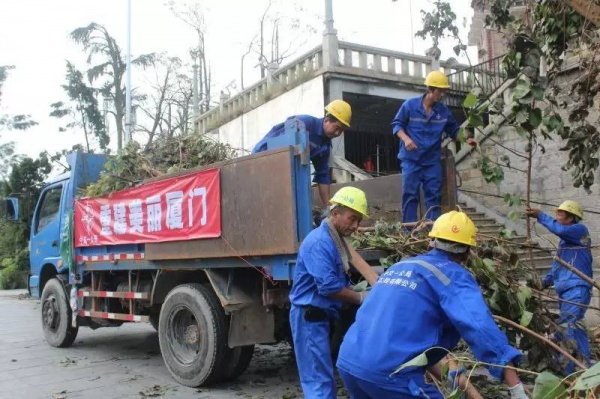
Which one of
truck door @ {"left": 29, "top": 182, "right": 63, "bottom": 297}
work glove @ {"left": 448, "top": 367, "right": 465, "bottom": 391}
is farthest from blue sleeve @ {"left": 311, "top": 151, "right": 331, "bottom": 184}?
truck door @ {"left": 29, "top": 182, "right": 63, "bottom": 297}

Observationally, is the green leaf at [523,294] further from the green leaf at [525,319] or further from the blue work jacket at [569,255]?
the blue work jacket at [569,255]

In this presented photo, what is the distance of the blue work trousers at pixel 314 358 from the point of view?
12.1 feet

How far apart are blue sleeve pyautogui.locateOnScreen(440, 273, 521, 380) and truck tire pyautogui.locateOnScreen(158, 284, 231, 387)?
3174 mm

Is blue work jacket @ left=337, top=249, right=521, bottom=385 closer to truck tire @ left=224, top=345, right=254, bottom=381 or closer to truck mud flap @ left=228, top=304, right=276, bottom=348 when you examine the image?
truck mud flap @ left=228, top=304, right=276, bottom=348

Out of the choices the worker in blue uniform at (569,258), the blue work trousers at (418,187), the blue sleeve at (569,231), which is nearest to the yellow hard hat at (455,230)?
the worker in blue uniform at (569,258)

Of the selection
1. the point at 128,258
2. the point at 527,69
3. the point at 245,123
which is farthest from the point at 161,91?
the point at 527,69

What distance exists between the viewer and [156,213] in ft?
19.7

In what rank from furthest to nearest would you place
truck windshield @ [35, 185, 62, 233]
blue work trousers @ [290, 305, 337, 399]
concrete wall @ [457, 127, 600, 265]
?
1. concrete wall @ [457, 127, 600, 265]
2. truck windshield @ [35, 185, 62, 233]
3. blue work trousers @ [290, 305, 337, 399]

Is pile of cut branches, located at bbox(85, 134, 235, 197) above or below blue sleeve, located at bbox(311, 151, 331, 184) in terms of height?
above

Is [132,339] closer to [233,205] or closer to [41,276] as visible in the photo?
[41,276]

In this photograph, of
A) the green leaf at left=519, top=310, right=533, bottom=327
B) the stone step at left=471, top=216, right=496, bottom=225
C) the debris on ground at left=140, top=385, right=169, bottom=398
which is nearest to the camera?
the green leaf at left=519, top=310, right=533, bottom=327

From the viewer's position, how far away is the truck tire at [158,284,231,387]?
17.5 ft

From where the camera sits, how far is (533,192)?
999cm

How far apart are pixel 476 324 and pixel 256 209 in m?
2.70
